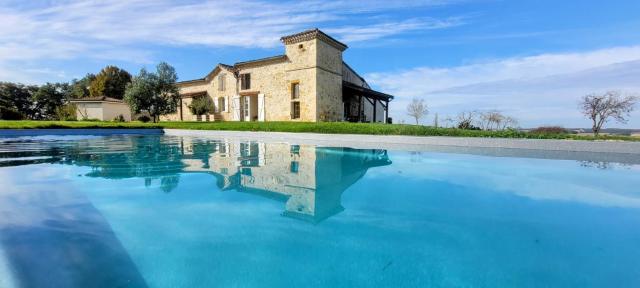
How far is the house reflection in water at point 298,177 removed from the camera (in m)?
4.18

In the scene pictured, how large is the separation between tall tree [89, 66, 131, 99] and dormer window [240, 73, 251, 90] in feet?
87.8

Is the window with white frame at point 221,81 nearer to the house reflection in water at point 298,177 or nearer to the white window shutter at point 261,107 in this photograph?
the white window shutter at point 261,107

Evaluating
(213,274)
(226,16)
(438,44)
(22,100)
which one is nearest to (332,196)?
(213,274)

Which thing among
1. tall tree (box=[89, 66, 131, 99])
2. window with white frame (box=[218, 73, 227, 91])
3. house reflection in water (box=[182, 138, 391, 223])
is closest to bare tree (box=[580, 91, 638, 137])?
house reflection in water (box=[182, 138, 391, 223])

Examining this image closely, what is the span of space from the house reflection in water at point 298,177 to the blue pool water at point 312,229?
0.05 m

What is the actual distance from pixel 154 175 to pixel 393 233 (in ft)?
17.2

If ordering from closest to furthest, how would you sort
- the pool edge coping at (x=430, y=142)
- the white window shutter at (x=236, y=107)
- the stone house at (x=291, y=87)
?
the pool edge coping at (x=430, y=142)
the stone house at (x=291, y=87)
the white window shutter at (x=236, y=107)

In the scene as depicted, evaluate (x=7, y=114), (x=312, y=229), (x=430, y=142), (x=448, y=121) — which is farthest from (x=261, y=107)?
(x=7, y=114)

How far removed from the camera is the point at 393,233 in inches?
125

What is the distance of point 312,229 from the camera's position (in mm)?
3266

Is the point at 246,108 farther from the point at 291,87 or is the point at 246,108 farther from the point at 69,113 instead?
the point at 69,113

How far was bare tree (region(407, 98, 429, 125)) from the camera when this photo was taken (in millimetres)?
25925

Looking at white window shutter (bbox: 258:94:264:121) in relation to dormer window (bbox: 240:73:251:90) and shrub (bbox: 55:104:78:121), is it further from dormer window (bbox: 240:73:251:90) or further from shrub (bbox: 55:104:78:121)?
shrub (bbox: 55:104:78:121)

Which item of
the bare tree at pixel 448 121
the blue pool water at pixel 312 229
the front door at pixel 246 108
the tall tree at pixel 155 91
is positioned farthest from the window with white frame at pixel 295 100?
the blue pool water at pixel 312 229
